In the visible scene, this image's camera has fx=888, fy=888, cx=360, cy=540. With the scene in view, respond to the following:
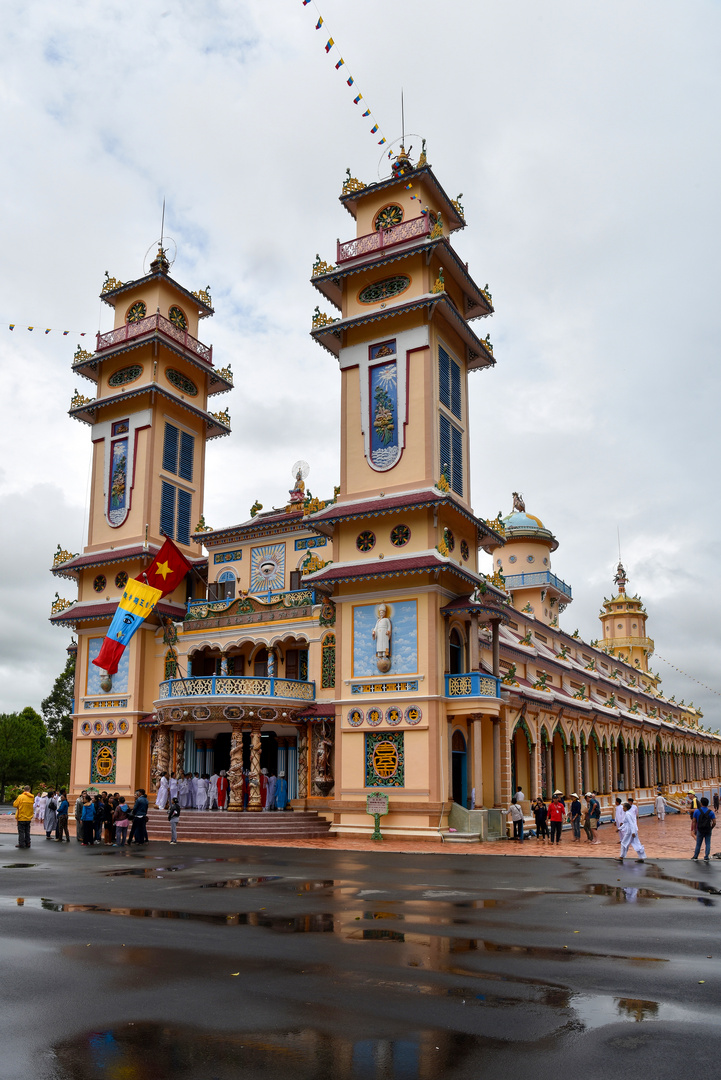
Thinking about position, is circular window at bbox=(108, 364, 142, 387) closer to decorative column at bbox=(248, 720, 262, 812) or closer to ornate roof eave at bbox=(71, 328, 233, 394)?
ornate roof eave at bbox=(71, 328, 233, 394)

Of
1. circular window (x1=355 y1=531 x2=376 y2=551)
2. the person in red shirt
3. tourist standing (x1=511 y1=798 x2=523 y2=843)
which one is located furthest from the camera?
circular window (x1=355 y1=531 x2=376 y2=551)

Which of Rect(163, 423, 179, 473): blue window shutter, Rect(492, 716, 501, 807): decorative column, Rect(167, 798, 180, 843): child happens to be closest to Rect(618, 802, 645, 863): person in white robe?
Rect(492, 716, 501, 807): decorative column

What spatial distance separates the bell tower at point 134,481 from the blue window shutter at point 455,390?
13.2 m

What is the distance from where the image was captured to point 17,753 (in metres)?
59.3

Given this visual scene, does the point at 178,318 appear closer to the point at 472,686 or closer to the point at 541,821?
the point at 472,686

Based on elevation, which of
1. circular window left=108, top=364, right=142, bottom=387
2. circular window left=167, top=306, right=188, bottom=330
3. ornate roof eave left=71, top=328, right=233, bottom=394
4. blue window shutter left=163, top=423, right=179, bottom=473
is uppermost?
circular window left=167, top=306, right=188, bottom=330

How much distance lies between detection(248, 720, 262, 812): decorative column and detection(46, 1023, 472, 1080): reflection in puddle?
24.2 m

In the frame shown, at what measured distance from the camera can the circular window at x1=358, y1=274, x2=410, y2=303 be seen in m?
32.3

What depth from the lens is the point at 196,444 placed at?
42312 mm

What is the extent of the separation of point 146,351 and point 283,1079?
1459 inches

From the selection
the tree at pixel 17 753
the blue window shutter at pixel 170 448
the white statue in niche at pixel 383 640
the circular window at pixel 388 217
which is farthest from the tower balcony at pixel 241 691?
the tree at pixel 17 753

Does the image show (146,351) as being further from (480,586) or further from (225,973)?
(225,973)

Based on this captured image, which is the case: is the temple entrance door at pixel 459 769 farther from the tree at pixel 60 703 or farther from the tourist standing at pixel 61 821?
the tree at pixel 60 703

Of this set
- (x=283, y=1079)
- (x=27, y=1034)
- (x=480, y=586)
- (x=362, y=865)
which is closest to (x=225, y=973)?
(x=27, y=1034)
